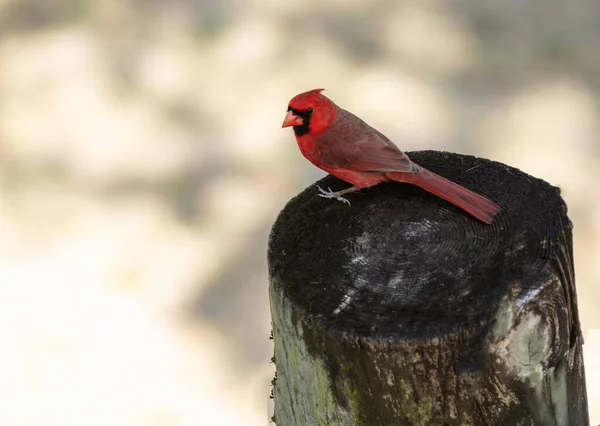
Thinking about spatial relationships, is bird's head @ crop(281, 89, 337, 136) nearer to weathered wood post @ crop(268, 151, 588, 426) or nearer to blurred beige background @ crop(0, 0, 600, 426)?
weathered wood post @ crop(268, 151, 588, 426)

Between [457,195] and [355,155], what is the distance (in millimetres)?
365

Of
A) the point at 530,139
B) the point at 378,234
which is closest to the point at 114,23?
the point at 530,139

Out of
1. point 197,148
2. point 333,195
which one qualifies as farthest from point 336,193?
point 197,148

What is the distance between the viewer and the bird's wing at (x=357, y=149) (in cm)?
194

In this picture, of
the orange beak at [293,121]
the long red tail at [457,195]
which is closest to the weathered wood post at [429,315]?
the long red tail at [457,195]

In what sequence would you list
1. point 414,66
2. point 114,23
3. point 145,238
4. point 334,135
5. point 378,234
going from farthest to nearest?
point 114,23 < point 414,66 < point 145,238 < point 334,135 < point 378,234

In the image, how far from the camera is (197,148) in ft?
14.3

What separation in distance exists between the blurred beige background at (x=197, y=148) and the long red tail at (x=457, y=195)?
1.58 metres

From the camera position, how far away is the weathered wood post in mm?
1432

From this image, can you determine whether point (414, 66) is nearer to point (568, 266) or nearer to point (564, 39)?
point (564, 39)

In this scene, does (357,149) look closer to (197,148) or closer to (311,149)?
(311,149)

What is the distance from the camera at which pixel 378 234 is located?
67.4 inches

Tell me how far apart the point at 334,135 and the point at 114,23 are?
3.50 m

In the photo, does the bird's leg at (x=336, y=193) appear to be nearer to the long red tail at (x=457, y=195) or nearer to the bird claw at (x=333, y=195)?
the bird claw at (x=333, y=195)
